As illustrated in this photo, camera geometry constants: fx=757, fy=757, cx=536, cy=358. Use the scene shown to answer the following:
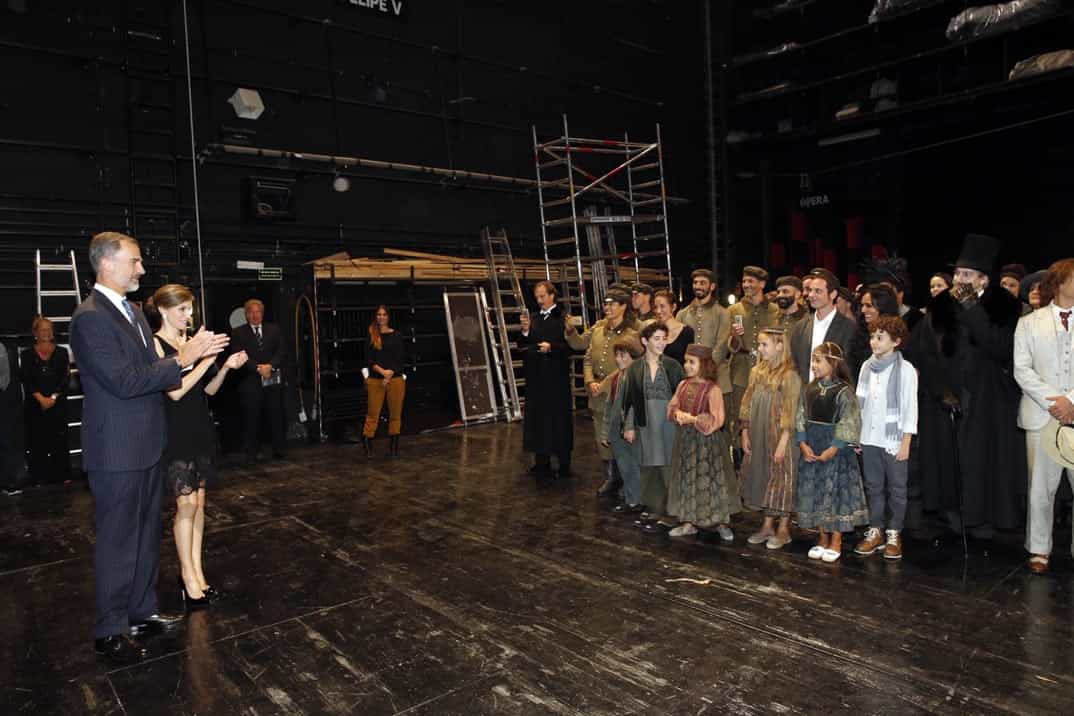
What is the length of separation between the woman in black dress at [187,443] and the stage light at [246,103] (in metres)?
4.93

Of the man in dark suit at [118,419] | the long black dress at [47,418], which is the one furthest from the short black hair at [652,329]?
the long black dress at [47,418]

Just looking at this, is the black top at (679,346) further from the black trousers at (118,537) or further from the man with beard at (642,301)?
the black trousers at (118,537)

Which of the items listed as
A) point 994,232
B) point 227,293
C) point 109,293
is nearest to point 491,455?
point 227,293

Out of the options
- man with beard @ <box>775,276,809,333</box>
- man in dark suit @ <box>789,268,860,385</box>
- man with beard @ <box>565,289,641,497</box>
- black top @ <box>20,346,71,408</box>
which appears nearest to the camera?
man in dark suit @ <box>789,268,860,385</box>

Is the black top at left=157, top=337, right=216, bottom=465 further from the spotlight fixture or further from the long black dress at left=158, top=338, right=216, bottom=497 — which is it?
the spotlight fixture

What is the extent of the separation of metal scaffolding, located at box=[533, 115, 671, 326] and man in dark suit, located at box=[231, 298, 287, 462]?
3772mm

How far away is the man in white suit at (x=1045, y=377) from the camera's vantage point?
3687 millimetres

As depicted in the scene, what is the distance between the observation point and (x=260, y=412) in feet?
24.1

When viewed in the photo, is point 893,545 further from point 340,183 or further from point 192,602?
point 340,183

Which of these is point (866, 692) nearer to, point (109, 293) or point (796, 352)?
point (796, 352)

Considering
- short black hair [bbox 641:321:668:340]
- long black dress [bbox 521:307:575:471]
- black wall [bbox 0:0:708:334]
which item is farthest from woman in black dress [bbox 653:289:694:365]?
black wall [bbox 0:0:708:334]

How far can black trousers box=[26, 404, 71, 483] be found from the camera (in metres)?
6.34

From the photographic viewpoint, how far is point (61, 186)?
6852 mm

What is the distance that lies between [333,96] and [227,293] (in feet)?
8.40
